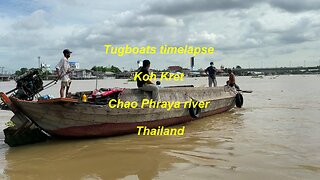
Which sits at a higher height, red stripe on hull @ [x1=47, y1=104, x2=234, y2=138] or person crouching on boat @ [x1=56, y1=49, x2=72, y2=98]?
person crouching on boat @ [x1=56, y1=49, x2=72, y2=98]

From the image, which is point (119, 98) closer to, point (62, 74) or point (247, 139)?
point (62, 74)

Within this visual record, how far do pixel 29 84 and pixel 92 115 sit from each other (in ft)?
5.87

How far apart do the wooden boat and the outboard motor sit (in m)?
0.64

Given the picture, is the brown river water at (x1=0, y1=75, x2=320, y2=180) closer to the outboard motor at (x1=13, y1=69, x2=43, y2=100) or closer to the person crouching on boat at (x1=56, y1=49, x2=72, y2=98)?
the outboard motor at (x1=13, y1=69, x2=43, y2=100)

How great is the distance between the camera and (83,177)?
209 inches

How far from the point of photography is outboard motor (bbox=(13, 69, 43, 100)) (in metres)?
7.79

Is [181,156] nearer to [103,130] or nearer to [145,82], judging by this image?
[103,130]

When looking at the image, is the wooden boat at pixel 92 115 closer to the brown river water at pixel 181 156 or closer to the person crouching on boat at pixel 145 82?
the person crouching on boat at pixel 145 82

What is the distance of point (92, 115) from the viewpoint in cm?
758

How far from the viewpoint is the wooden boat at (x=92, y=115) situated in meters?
7.12

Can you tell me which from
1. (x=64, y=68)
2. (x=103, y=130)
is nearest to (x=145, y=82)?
(x=103, y=130)

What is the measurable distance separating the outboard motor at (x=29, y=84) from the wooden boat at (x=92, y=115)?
25.3 inches

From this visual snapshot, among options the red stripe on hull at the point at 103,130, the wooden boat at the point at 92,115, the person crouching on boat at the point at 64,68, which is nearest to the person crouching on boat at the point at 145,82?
the wooden boat at the point at 92,115

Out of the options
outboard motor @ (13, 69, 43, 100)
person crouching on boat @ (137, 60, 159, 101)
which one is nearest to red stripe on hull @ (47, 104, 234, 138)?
person crouching on boat @ (137, 60, 159, 101)
